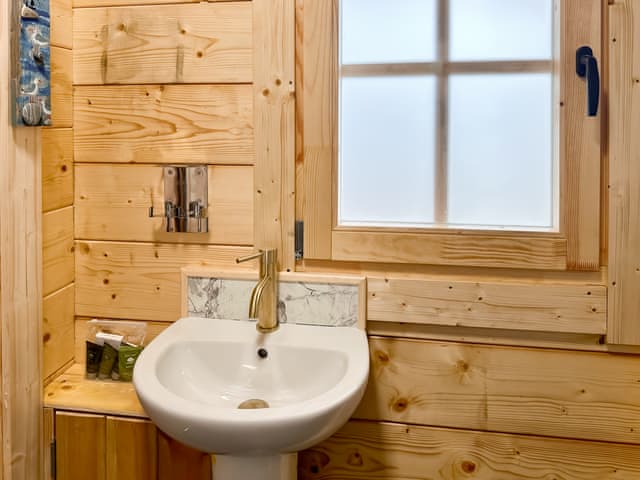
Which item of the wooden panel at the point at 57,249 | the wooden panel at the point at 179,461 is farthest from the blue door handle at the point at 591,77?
the wooden panel at the point at 57,249

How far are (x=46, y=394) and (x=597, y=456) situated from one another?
4.26ft

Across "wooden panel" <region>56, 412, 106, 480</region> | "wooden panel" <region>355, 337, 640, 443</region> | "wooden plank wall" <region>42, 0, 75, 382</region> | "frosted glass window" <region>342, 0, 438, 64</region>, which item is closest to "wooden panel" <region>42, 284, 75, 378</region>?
"wooden plank wall" <region>42, 0, 75, 382</region>

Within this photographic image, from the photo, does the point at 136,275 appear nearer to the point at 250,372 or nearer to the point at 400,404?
the point at 250,372

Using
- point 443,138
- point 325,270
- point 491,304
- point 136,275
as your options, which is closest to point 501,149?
point 443,138

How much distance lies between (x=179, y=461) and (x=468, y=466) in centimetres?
68

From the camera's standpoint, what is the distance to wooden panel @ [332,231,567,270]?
1.38m

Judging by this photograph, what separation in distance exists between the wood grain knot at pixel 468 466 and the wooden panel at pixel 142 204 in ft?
2.42

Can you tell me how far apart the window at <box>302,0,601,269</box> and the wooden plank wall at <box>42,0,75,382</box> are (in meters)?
0.60

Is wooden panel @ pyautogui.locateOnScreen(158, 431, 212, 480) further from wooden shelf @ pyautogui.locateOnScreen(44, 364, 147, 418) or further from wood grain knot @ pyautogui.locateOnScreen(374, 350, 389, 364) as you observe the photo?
wood grain knot @ pyautogui.locateOnScreen(374, 350, 389, 364)

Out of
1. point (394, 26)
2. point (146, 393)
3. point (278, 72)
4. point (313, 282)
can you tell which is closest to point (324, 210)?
point (313, 282)

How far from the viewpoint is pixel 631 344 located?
4.47ft

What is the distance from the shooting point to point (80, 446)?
143cm

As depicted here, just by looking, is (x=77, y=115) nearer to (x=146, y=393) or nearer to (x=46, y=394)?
(x=46, y=394)

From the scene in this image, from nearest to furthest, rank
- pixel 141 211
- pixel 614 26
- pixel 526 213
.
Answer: pixel 614 26, pixel 526 213, pixel 141 211
